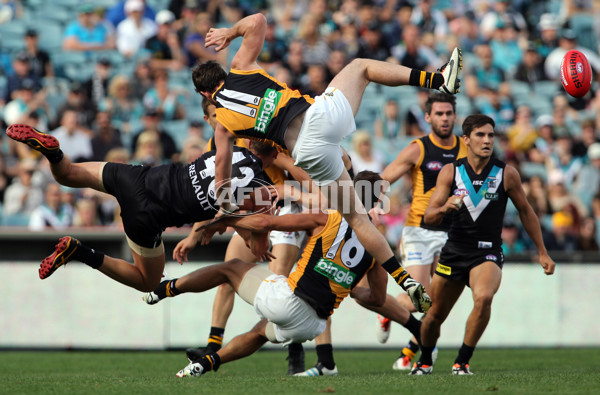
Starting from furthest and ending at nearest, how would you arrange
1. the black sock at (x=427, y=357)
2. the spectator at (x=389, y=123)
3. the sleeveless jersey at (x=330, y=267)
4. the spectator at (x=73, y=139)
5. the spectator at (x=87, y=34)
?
the spectator at (x=87, y=34) → the spectator at (x=389, y=123) → the spectator at (x=73, y=139) → the black sock at (x=427, y=357) → the sleeveless jersey at (x=330, y=267)

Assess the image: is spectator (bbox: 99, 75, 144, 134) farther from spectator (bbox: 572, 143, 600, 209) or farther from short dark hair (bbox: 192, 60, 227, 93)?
spectator (bbox: 572, 143, 600, 209)

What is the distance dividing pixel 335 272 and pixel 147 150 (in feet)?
22.2

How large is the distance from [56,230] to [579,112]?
1104 centimetres

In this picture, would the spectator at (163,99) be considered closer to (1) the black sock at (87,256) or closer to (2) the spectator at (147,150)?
(2) the spectator at (147,150)

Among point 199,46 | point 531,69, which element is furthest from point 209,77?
point 531,69

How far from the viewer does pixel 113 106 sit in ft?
48.6

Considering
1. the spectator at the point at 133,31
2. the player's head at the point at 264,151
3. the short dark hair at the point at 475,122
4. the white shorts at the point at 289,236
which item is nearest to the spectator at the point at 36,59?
the spectator at the point at 133,31

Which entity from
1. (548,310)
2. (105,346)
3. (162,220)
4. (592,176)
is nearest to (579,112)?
(592,176)

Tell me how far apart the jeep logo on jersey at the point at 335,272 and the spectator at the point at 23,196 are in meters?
6.59

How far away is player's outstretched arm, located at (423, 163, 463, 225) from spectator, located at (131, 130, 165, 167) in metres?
6.42

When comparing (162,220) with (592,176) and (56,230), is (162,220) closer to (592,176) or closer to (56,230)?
(56,230)

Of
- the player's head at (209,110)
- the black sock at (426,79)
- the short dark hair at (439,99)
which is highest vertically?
the short dark hair at (439,99)

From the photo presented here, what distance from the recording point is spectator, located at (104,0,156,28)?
16500mm

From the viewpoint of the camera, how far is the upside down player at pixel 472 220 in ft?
25.9
